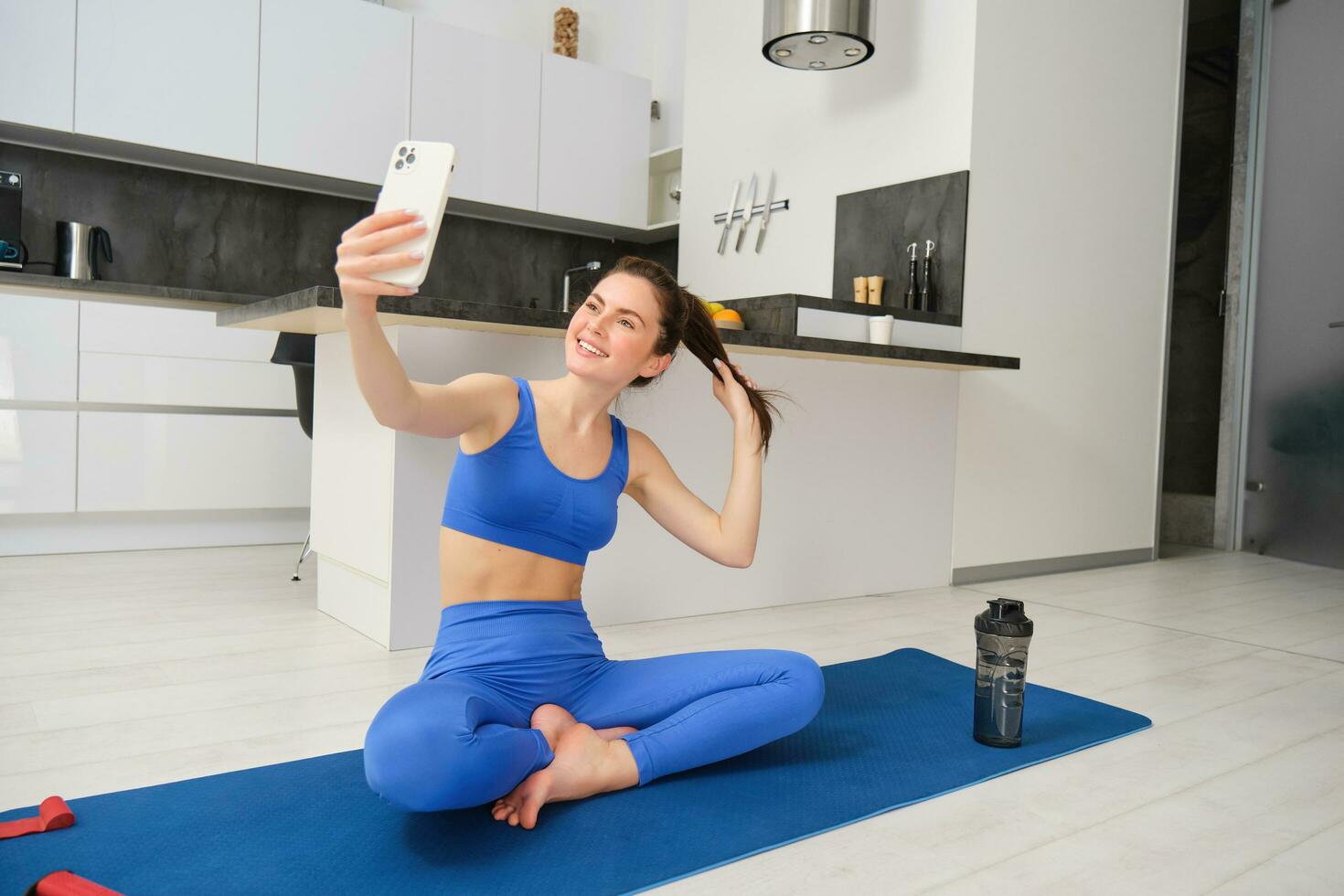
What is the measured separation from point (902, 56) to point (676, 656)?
2991 millimetres

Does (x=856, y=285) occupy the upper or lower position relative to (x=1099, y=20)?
lower

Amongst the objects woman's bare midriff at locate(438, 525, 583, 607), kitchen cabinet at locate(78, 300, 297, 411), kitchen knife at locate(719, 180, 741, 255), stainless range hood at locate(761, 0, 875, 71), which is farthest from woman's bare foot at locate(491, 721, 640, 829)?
kitchen knife at locate(719, 180, 741, 255)

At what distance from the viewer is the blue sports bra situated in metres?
1.55

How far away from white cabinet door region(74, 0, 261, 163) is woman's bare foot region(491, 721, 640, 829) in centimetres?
352

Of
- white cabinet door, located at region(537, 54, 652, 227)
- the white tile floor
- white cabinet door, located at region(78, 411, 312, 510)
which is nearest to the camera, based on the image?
the white tile floor

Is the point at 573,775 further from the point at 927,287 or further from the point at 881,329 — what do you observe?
the point at 927,287

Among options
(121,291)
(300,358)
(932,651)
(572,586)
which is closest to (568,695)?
(572,586)

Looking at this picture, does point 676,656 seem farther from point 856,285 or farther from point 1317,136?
point 1317,136

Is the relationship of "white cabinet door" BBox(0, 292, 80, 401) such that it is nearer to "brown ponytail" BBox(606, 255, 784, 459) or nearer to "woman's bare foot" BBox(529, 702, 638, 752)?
"brown ponytail" BBox(606, 255, 784, 459)

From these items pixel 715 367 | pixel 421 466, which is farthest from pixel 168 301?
pixel 715 367

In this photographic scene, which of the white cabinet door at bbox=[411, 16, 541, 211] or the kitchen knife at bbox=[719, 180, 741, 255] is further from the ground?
the white cabinet door at bbox=[411, 16, 541, 211]

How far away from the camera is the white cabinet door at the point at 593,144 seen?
5.00 meters

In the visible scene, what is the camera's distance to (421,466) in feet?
7.96

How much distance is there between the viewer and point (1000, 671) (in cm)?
179
